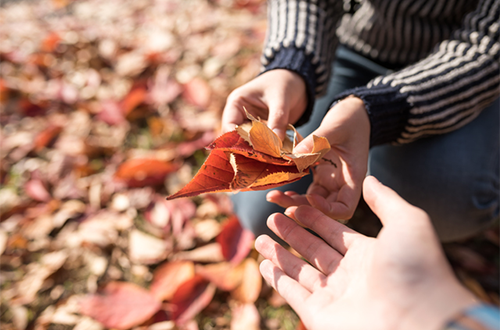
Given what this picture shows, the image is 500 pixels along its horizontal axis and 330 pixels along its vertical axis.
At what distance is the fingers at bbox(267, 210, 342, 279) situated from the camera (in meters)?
0.72

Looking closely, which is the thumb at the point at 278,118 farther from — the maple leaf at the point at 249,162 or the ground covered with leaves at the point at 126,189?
the ground covered with leaves at the point at 126,189

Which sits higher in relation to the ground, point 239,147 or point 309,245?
point 239,147

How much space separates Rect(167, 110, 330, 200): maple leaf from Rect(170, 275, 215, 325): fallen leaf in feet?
1.85

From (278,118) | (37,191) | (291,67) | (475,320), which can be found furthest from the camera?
(37,191)

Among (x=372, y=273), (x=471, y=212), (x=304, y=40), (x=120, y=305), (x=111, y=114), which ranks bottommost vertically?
(x=120, y=305)

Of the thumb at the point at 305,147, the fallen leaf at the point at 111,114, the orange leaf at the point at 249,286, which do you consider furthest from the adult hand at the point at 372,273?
the fallen leaf at the point at 111,114

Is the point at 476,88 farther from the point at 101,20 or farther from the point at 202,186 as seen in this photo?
the point at 101,20

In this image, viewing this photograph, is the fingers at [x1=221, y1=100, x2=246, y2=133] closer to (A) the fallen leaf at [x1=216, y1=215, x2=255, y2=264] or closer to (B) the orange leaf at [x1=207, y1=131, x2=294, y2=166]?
(B) the orange leaf at [x1=207, y1=131, x2=294, y2=166]

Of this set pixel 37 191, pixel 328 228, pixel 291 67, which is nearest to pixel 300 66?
pixel 291 67

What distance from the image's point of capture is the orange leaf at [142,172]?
54.1 inches

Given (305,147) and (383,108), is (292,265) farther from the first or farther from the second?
(383,108)

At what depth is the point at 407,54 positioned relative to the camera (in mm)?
1203

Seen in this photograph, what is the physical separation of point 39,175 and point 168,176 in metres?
0.59

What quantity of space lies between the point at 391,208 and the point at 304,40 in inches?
26.8
